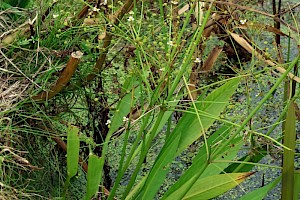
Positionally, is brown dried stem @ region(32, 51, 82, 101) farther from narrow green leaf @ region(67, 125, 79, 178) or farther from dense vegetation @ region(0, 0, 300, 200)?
narrow green leaf @ region(67, 125, 79, 178)

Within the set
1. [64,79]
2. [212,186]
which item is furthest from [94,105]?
[212,186]

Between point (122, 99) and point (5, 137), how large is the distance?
12.7 inches

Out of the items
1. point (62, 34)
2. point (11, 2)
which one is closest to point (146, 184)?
point (62, 34)

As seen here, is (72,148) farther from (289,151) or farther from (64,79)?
(289,151)

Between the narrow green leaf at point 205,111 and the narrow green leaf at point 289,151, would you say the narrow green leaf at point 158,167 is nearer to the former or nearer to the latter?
the narrow green leaf at point 205,111

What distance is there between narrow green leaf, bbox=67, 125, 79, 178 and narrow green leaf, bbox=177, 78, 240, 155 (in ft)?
0.84

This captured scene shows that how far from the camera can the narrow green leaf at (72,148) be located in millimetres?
1226

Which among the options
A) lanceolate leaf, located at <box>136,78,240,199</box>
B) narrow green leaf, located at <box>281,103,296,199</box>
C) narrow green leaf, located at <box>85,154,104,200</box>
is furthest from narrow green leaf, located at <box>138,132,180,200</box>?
narrow green leaf, located at <box>281,103,296,199</box>

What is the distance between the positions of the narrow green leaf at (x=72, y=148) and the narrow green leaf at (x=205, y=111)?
0.26m

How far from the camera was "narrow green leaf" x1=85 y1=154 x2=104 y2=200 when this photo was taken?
4.07 feet

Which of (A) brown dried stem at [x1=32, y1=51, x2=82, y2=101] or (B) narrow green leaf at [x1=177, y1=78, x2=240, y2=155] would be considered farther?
(B) narrow green leaf at [x1=177, y1=78, x2=240, y2=155]

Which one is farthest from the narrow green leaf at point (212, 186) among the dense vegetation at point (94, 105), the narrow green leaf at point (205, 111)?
the narrow green leaf at point (205, 111)

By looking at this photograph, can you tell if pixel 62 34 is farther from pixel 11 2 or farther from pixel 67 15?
pixel 11 2

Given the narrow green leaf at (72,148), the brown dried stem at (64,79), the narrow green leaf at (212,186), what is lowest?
the narrow green leaf at (212,186)
